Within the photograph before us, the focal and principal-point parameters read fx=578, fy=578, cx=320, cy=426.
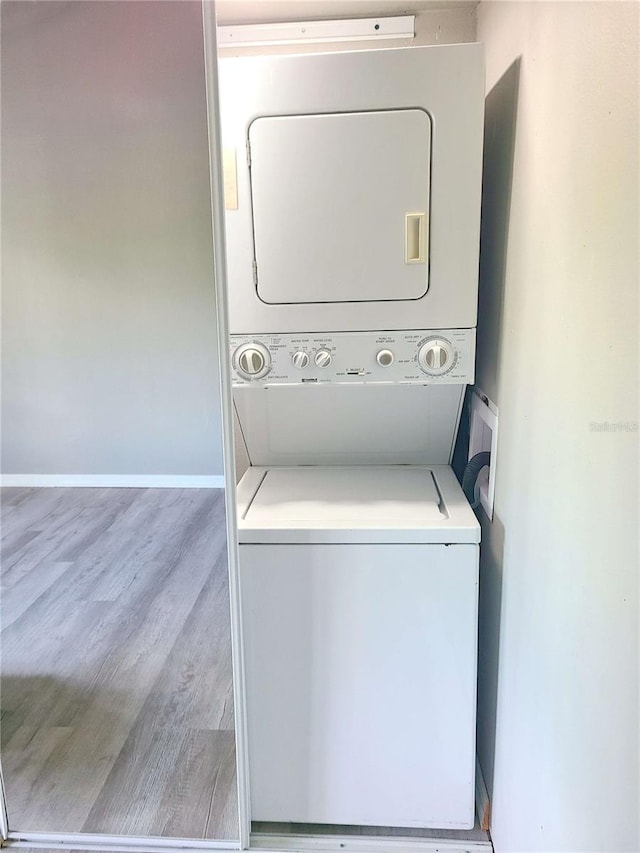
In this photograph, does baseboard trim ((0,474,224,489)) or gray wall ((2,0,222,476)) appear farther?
baseboard trim ((0,474,224,489))

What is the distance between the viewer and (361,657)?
1.64 m

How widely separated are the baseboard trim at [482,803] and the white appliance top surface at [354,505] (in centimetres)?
88

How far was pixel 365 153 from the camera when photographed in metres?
1.56

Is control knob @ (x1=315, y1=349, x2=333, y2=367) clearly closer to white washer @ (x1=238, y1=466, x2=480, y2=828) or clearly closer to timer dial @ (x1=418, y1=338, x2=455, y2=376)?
timer dial @ (x1=418, y1=338, x2=455, y2=376)

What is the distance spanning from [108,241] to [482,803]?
2047 millimetres

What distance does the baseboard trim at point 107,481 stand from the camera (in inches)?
69.3

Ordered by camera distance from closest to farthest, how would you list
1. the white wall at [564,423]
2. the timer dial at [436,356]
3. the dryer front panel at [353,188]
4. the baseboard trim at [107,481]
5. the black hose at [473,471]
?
the white wall at [564,423] < the dryer front panel at [353,188] < the timer dial at [436,356] < the baseboard trim at [107,481] < the black hose at [473,471]

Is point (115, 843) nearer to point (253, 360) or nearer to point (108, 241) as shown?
point (253, 360)

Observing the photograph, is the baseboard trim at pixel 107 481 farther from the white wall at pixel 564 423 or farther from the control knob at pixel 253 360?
the white wall at pixel 564 423

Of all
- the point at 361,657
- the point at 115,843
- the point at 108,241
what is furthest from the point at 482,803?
the point at 108,241

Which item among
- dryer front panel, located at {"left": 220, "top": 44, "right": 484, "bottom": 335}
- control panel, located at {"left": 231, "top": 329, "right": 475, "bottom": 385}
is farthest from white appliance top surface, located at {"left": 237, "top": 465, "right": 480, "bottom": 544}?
dryer front panel, located at {"left": 220, "top": 44, "right": 484, "bottom": 335}

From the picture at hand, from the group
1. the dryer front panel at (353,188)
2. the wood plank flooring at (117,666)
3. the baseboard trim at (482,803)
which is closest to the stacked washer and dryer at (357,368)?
the dryer front panel at (353,188)

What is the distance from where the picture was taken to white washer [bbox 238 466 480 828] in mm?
1591

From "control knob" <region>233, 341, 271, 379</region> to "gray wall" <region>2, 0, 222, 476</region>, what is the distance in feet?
0.30
